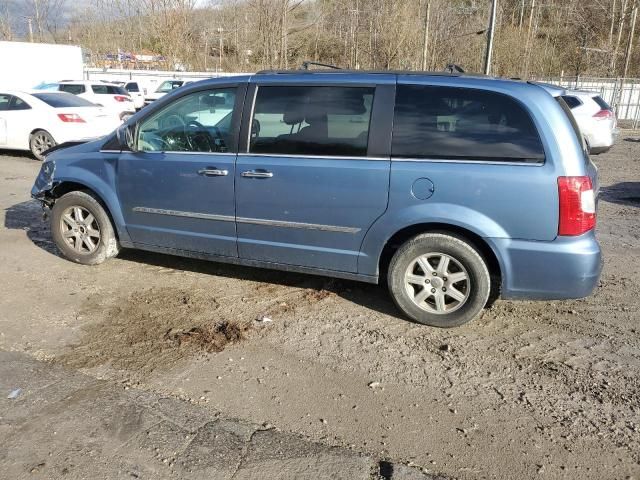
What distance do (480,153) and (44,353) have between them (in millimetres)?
3302

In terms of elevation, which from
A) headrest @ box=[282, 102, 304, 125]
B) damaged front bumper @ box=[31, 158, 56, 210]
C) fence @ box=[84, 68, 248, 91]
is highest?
fence @ box=[84, 68, 248, 91]

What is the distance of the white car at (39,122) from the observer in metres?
12.1

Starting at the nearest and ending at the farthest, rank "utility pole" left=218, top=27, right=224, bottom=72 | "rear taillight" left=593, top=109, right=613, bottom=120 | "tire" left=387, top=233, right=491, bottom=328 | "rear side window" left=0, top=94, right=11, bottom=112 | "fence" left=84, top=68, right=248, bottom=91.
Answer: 1. "tire" left=387, top=233, right=491, bottom=328
2. "rear side window" left=0, top=94, right=11, bottom=112
3. "rear taillight" left=593, top=109, right=613, bottom=120
4. "fence" left=84, top=68, right=248, bottom=91
5. "utility pole" left=218, top=27, right=224, bottom=72

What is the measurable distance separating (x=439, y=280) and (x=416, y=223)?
47 centimetres

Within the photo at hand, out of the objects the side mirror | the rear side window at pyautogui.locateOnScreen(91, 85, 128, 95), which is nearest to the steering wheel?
the side mirror

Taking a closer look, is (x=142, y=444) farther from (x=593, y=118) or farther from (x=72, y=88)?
(x=72, y=88)

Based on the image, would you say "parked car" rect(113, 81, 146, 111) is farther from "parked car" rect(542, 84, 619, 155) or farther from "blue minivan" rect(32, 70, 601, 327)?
"blue minivan" rect(32, 70, 601, 327)

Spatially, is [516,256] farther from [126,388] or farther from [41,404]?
[41,404]

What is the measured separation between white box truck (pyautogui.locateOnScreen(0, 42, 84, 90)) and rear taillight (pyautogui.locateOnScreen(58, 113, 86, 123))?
57.2 feet

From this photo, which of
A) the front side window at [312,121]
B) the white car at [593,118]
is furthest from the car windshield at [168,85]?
the front side window at [312,121]

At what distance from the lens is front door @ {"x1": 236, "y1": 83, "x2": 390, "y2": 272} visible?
4133 millimetres

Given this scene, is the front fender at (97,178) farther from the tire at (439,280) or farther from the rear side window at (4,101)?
the rear side window at (4,101)

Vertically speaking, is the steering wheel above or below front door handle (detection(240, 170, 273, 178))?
above

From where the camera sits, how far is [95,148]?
5250 millimetres
